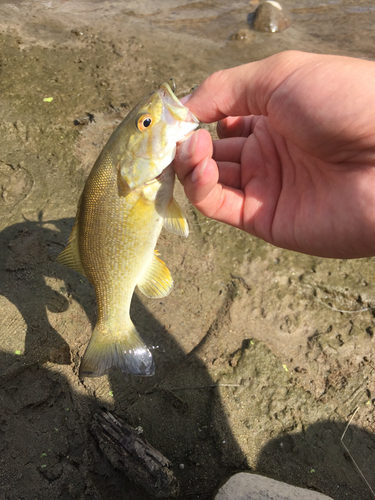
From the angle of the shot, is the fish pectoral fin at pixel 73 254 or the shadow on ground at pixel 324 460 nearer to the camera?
the fish pectoral fin at pixel 73 254

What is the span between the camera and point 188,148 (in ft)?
7.43

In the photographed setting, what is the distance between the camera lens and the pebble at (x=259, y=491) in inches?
96.8

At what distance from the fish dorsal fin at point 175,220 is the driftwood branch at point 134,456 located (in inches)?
60.9

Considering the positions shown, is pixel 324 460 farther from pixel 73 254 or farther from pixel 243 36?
pixel 243 36

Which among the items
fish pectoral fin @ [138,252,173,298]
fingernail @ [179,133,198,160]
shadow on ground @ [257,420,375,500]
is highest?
fingernail @ [179,133,198,160]

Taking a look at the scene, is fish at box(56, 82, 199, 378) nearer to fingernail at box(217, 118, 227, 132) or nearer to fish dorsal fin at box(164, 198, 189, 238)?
fish dorsal fin at box(164, 198, 189, 238)

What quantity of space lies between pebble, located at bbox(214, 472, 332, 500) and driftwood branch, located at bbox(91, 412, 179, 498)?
37 centimetres

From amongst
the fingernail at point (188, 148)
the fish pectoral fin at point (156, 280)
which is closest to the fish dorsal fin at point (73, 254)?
the fish pectoral fin at point (156, 280)

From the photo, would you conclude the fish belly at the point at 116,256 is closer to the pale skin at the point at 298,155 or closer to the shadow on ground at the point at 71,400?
the pale skin at the point at 298,155

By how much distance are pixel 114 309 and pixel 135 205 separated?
29.5 inches

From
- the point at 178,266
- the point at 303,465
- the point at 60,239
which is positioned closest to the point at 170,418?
the point at 303,465

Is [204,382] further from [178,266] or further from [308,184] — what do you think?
[308,184]

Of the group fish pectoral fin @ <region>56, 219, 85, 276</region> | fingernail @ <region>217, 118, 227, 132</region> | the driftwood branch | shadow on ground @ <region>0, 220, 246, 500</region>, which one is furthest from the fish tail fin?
fingernail @ <region>217, 118, 227, 132</region>

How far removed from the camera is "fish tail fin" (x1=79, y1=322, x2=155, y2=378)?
250 cm
